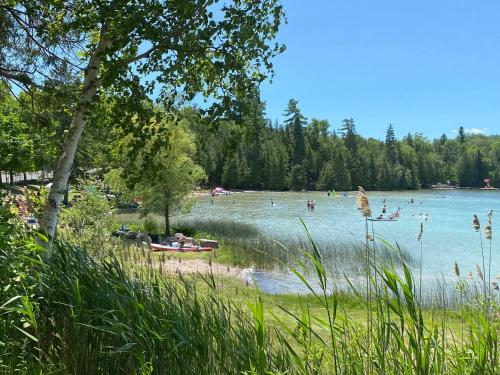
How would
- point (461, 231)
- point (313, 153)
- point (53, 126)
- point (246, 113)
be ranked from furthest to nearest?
point (313, 153), point (461, 231), point (53, 126), point (246, 113)

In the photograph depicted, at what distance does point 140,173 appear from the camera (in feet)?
18.4

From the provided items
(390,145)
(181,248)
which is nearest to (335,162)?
(390,145)

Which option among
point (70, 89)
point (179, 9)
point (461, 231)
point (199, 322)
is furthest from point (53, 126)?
point (461, 231)

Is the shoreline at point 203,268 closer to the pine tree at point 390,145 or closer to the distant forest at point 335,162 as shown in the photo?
the distant forest at point 335,162

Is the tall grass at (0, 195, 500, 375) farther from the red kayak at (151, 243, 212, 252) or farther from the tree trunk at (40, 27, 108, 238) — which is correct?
the red kayak at (151, 243, 212, 252)

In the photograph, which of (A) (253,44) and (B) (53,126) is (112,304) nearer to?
(A) (253,44)

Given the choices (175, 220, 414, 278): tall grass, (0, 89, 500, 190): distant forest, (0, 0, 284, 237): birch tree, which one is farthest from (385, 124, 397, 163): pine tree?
(0, 0, 284, 237): birch tree

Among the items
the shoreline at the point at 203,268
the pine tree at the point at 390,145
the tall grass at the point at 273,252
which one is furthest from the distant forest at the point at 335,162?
the shoreline at the point at 203,268

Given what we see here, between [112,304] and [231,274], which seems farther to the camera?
[231,274]

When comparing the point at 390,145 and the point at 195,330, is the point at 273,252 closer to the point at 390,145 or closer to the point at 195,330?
the point at 195,330

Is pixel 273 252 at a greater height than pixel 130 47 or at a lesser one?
lesser

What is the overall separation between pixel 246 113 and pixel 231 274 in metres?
12.2

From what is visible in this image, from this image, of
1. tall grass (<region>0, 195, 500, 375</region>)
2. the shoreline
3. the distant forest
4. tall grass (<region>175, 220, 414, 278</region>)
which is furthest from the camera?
the distant forest

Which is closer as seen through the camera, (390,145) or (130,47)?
(130,47)
